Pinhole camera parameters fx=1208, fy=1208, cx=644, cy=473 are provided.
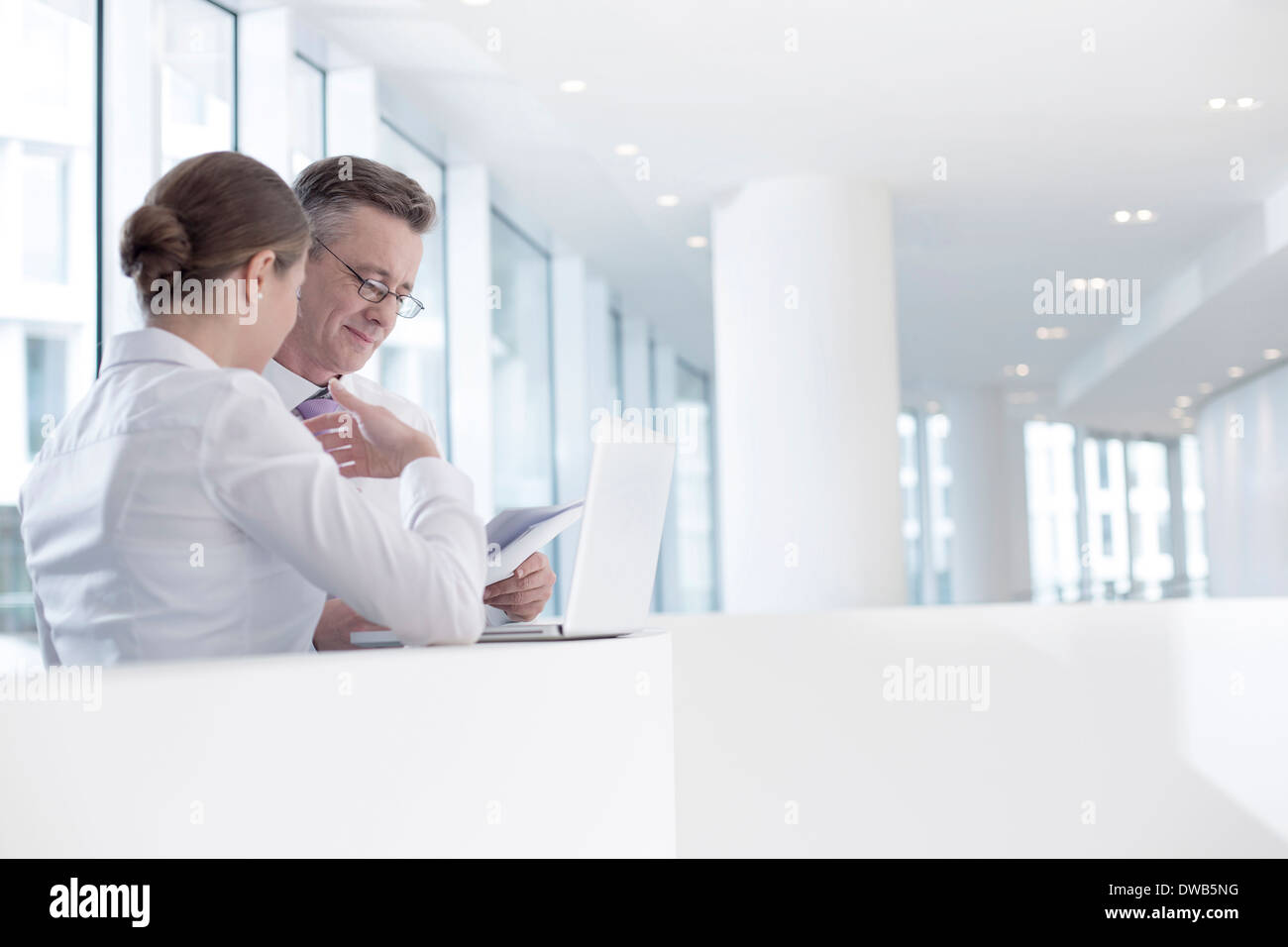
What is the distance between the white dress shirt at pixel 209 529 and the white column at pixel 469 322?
18.3 feet

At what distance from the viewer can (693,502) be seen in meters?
13.4

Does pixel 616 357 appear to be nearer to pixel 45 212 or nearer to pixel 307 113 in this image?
pixel 307 113

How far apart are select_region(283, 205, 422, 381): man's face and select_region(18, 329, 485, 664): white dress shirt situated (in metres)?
0.72

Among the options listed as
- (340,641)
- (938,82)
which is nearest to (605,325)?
(938,82)

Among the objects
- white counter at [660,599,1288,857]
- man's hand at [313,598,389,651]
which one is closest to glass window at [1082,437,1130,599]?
white counter at [660,599,1288,857]

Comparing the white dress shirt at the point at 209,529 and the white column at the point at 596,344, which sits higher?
the white column at the point at 596,344

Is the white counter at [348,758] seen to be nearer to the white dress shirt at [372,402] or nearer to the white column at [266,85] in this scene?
the white dress shirt at [372,402]

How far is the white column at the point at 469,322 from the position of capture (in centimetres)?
709

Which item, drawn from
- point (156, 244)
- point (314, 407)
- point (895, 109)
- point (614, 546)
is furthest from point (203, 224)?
point (895, 109)

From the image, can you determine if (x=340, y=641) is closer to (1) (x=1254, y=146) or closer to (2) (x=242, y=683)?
(2) (x=242, y=683)

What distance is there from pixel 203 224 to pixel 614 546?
2.25 ft

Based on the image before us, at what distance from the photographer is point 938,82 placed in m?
5.16

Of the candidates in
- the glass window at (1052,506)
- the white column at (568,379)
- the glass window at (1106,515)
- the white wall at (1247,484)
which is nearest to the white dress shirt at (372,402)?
the white column at (568,379)

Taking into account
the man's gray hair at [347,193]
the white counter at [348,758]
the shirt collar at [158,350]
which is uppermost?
the man's gray hair at [347,193]
